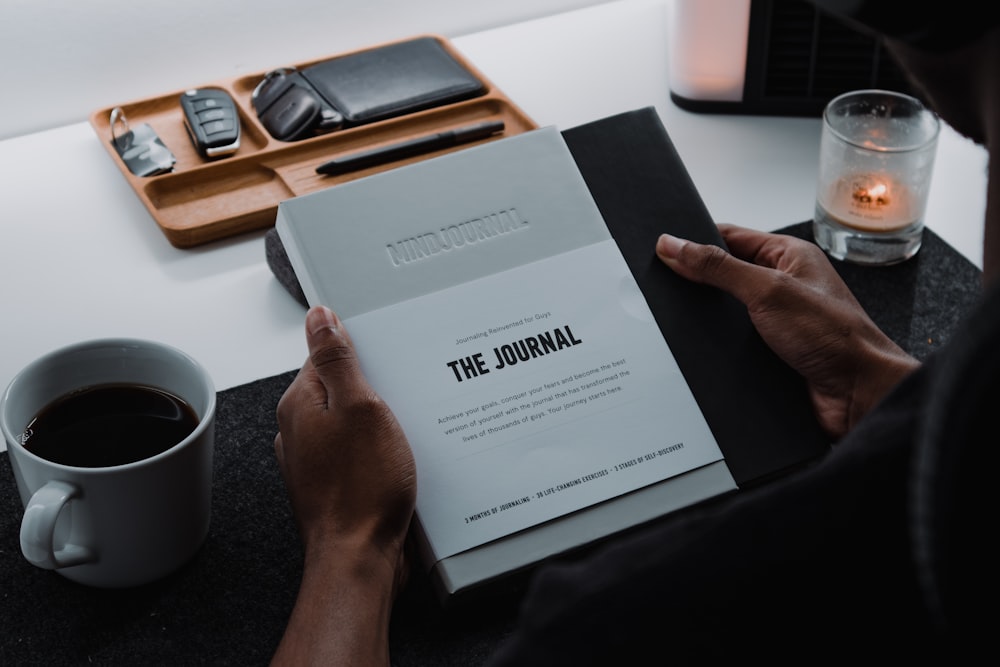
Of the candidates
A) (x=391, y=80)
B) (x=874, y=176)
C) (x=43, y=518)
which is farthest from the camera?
(x=391, y=80)

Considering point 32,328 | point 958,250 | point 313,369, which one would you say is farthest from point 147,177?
point 958,250

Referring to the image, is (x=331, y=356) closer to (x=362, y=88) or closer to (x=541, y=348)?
(x=541, y=348)

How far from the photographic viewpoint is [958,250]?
931 millimetres

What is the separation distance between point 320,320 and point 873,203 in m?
0.49

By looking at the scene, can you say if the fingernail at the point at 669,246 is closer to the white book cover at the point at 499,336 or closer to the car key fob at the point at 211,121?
the white book cover at the point at 499,336

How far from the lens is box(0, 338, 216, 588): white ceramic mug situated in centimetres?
57

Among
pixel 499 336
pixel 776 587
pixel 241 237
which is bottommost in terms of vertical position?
pixel 241 237

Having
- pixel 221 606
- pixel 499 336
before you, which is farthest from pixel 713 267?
pixel 221 606

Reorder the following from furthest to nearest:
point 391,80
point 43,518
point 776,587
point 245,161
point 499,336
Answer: point 391,80 < point 245,161 < point 499,336 < point 43,518 < point 776,587

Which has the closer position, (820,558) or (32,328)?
(820,558)

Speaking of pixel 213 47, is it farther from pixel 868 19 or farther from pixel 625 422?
pixel 868 19

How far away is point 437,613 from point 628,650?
310mm

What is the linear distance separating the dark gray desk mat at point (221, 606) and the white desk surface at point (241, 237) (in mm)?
141

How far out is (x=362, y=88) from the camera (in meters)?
1.09
